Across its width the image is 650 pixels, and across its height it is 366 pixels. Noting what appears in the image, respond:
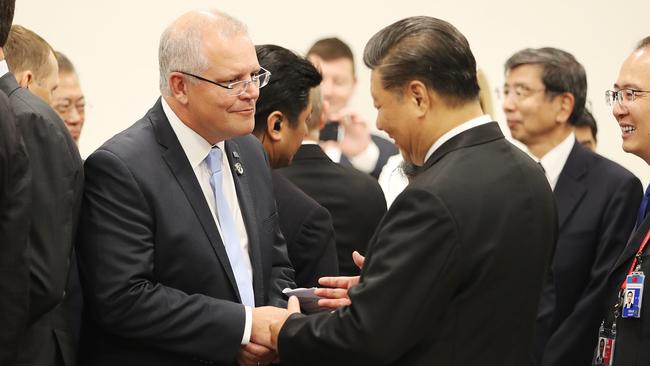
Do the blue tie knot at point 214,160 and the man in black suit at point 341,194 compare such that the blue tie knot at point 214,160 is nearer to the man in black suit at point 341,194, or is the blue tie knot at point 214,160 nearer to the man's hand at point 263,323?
the man's hand at point 263,323

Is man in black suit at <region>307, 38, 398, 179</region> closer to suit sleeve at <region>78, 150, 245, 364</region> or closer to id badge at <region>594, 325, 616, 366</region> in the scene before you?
id badge at <region>594, 325, 616, 366</region>

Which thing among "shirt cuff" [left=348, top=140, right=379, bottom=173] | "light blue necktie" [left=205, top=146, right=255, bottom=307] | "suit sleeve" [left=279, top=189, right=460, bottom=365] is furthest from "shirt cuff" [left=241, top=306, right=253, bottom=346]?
"shirt cuff" [left=348, top=140, right=379, bottom=173]

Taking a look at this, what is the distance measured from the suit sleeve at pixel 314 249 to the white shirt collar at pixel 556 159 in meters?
1.53

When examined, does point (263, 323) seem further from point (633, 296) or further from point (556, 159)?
point (556, 159)

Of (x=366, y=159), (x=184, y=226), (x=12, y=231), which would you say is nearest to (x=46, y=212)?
(x=12, y=231)

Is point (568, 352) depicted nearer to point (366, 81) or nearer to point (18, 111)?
point (18, 111)

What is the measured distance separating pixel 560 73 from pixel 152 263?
111 inches

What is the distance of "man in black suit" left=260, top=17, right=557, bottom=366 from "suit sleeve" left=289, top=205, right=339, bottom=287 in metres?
0.83

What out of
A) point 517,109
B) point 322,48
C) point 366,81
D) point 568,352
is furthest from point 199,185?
point 366,81

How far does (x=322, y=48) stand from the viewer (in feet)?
22.4

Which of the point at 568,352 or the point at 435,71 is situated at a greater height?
the point at 435,71

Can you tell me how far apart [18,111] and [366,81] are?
4789 mm

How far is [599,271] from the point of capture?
14.1 feet

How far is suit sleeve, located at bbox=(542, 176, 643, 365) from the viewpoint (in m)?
4.26
